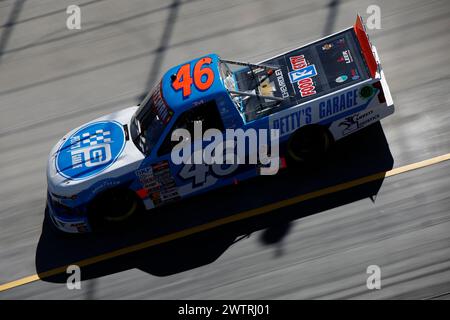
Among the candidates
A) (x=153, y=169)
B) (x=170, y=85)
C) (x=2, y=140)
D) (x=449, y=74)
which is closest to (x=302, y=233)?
(x=153, y=169)

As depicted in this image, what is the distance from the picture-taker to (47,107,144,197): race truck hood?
8.31m

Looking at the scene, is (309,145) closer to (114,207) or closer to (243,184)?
(243,184)

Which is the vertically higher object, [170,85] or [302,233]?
[170,85]

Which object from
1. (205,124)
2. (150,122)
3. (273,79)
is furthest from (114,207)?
(273,79)

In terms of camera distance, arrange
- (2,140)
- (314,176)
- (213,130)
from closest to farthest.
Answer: (213,130) < (314,176) < (2,140)

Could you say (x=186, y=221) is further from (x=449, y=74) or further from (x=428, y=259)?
(x=449, y=74)

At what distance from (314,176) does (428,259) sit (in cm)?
199

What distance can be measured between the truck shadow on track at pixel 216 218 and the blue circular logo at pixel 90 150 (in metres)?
1.04

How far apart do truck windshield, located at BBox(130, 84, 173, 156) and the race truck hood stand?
0.12 metres

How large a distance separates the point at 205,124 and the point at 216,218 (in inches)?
55.9
